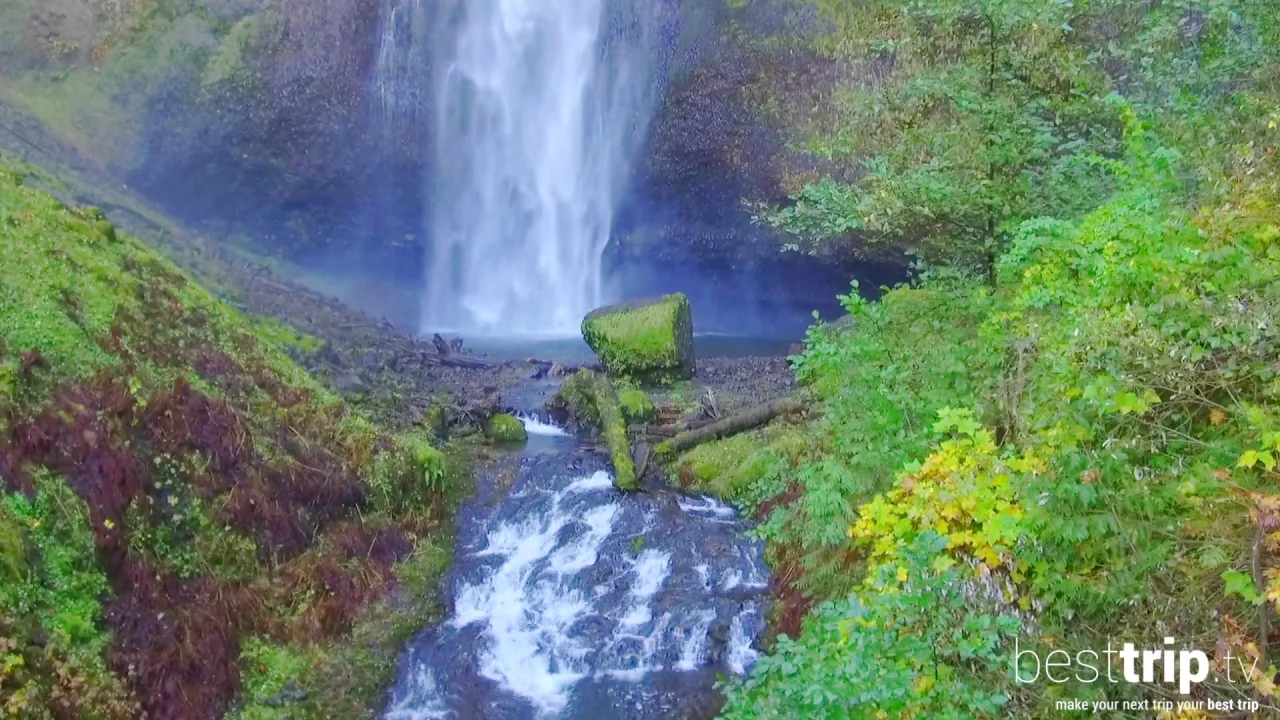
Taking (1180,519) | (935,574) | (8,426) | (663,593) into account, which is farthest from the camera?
(663,593)

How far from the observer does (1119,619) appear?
3.59m

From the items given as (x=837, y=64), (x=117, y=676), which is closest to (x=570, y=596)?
(x=117, y=676)

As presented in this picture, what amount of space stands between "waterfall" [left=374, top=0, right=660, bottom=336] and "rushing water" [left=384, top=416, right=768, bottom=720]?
13.5m

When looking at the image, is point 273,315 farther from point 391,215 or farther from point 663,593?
point 391,215

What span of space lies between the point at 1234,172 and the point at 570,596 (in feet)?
19.7

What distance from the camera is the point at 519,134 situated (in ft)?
75.7

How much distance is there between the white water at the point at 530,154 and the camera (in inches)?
890

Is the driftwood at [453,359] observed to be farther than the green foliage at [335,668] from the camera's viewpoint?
Yes

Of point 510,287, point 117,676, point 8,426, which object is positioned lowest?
point 117,676

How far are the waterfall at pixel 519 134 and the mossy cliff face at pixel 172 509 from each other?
→ 13664 mm

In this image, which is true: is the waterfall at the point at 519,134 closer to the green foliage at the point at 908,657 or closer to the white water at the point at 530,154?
the white water at the point at 530,154

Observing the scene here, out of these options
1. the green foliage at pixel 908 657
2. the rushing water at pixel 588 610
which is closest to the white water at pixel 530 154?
the rushing water at pixel 588 610

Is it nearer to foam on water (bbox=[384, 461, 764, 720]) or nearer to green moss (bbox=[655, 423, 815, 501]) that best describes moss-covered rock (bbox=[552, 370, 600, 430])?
green moss (bbox=[655, 423, 815, 501])

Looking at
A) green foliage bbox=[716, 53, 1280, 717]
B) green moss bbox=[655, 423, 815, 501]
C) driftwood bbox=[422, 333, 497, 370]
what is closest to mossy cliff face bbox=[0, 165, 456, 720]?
green moss bbox=[655, 423, 815, 501]
